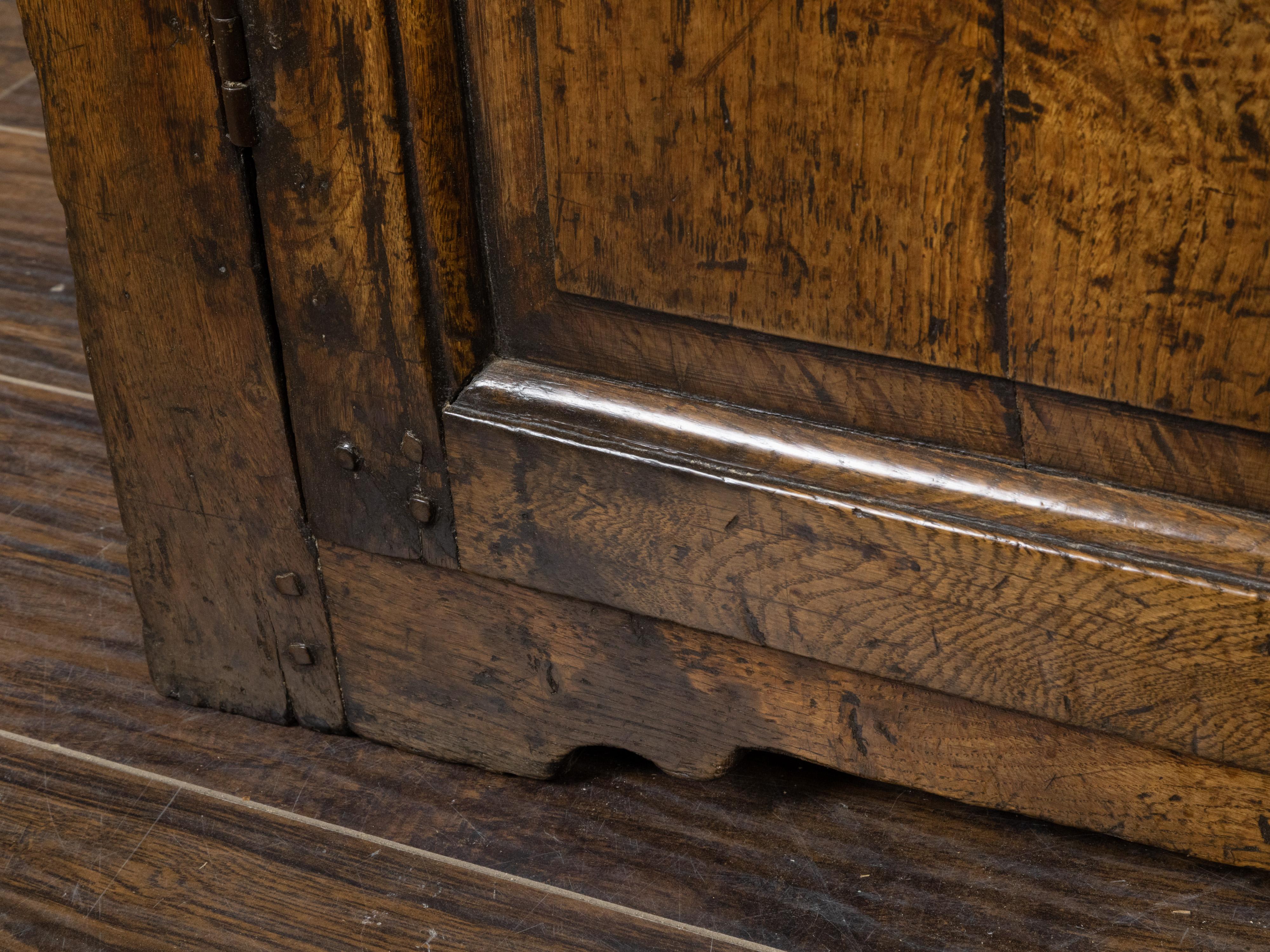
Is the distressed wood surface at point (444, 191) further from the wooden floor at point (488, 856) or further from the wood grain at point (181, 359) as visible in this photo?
the wooden floor at point (488, 856)

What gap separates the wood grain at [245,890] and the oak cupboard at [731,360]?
124 mm

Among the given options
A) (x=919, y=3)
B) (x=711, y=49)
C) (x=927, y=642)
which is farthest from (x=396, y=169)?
(x=927, y=642)

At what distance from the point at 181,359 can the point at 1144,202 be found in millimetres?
622

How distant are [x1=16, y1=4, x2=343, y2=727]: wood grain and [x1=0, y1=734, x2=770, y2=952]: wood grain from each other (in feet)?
0.36

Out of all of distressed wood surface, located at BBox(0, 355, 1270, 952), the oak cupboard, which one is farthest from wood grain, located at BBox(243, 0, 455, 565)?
distressed wood surface, located at BBox(0, 355, 1270, 952)

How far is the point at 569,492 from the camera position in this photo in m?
0.93

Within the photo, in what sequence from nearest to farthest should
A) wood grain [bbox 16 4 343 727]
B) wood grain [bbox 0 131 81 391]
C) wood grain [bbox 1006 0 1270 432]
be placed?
wood grain [bbox 1006 0 1270 432], wood grain [bbox 16 4 343 727], wood grain [bbox 0 131 81 391]

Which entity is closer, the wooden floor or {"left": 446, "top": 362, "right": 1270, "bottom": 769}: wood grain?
{"left": 446, "top": 362, "right": 1270, "bottom": 769}: wood grain

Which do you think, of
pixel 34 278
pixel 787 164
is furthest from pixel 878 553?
pixel 34 278

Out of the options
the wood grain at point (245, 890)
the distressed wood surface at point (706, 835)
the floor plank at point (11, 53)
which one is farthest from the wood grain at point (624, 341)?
the floor plank at point (11, 53)

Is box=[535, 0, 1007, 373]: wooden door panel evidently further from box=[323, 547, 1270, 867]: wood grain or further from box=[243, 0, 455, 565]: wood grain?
box=[323, 547, 1270, 867]: wood grain

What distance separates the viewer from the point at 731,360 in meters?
0.88

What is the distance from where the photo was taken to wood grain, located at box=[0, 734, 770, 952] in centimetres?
97

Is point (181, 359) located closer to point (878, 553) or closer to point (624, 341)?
point (624, 341)
